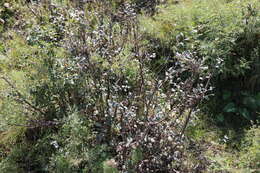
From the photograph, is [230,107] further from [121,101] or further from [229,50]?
[121,101]

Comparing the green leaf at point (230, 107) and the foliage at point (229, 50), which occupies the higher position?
the foliage at point (229, 50)

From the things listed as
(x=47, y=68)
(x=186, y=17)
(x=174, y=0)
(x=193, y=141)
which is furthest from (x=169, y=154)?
(x=174, y=0)

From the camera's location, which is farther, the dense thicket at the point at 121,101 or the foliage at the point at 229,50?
the foliage at the point at 229,50

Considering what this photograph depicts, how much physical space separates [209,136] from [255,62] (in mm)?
1086

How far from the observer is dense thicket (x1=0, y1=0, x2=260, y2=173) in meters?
2.61

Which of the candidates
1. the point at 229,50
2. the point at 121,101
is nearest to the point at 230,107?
the point at 229,50

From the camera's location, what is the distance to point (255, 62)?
365 cm

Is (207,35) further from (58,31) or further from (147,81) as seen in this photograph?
(58,31)

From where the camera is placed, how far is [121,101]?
2869 mm

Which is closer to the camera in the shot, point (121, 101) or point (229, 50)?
point (121, 101)

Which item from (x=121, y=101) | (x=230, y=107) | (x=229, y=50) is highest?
(x=229, y=50)

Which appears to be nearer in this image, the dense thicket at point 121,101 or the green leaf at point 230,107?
the dense thicket at point 121,101

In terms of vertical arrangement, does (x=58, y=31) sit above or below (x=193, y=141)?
above

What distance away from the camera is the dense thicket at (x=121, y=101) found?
2607mm
